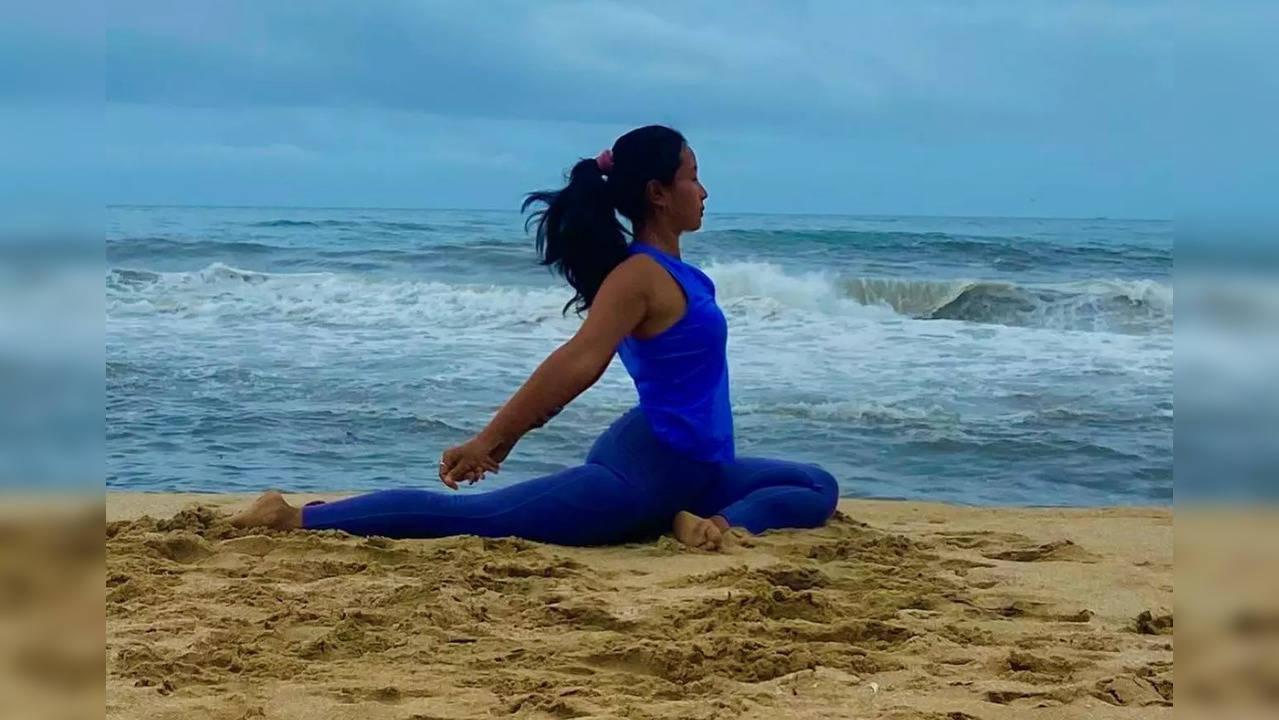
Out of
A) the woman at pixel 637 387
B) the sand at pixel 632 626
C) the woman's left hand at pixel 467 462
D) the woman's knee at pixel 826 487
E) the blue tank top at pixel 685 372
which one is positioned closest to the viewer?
the sand at pixel 632 626

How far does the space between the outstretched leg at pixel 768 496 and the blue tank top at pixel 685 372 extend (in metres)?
0.21

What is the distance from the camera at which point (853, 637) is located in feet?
10.1

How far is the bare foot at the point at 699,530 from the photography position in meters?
3.96

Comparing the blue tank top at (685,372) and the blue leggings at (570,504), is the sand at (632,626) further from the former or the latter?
the blue tank top at (685,372)

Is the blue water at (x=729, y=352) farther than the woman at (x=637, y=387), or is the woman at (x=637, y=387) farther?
the blue water at (x=729, y=352)

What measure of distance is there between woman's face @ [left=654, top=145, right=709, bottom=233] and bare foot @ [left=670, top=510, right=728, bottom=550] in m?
0.92

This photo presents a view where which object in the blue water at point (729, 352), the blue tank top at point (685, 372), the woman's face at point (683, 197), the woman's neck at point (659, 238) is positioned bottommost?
the blue water at point (729, 352)

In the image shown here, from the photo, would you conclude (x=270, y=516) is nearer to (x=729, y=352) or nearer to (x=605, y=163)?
(x=605, y=163)

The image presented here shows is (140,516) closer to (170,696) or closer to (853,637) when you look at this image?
(170,696)

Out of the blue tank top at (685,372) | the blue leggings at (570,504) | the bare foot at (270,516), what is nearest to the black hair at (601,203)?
the blue tank top at (685,372)

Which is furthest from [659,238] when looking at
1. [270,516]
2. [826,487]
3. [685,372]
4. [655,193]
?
[270,516]

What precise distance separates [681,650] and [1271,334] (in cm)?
184

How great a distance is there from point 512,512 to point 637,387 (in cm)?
55

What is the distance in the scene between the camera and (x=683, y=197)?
4.20m
